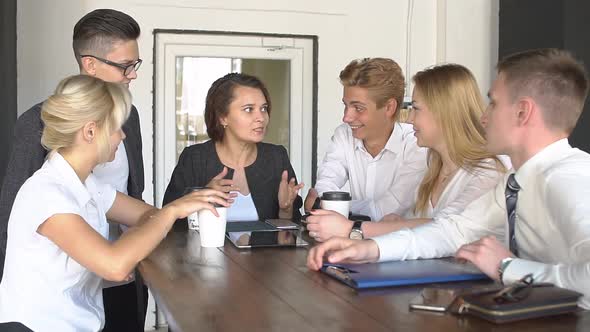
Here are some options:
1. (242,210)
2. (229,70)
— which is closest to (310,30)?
(229,70)

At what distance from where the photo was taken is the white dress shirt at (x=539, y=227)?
1.41 meters

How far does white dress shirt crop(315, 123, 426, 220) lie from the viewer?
9.85 feet

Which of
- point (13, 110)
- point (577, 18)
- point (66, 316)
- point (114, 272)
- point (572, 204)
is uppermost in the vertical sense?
point (577, 18)

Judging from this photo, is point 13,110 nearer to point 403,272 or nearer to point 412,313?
point 403,272

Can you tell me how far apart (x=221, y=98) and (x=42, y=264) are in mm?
1477

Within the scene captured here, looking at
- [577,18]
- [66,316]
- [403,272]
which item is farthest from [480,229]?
[577,18]

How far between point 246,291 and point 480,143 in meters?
1.18

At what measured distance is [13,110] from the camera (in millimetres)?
3873

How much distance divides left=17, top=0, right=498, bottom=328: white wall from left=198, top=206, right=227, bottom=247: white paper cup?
254cm

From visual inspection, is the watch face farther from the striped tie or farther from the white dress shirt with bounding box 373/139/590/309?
the striped tie

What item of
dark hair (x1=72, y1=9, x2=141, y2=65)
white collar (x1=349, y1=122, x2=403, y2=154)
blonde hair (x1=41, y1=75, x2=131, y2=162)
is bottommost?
white collar (x1=349, y1=122, x2=403, y2=154)

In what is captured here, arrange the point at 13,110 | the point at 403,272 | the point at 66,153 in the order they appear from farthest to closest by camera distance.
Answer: the point at 13,110, the point at 66,153, the point at 403,272

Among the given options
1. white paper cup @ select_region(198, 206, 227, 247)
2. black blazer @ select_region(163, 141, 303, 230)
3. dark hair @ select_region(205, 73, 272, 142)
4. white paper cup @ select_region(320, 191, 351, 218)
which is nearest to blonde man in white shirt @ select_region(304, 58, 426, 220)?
black blazer @ select_region(163, 141, 303, 230)

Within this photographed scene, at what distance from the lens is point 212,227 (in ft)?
6.78
